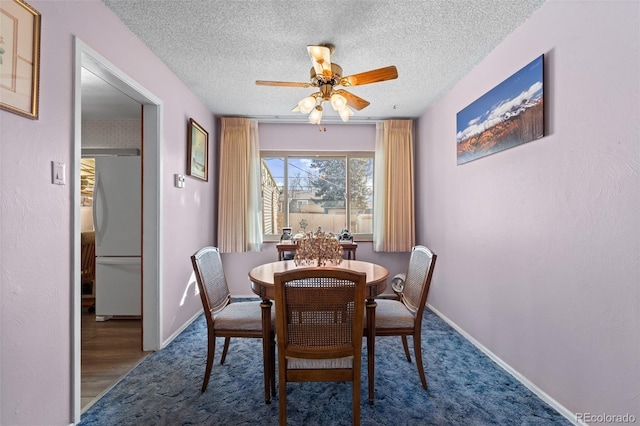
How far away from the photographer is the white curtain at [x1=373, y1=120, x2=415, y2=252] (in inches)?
153

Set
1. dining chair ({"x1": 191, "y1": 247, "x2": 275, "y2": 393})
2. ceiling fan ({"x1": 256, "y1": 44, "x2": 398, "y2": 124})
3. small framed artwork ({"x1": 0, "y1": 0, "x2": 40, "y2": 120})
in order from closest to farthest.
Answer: small framed artwork ({"x1": 0, "y1": 0, "x2": 40, "y2": 120}), dining chair ({"x1": 191, "y1": 247, "x2": 275, "y2": 393}), ceiling fan ({"x1": 256, "y1": 44, "x2": 398, "y2": 124})

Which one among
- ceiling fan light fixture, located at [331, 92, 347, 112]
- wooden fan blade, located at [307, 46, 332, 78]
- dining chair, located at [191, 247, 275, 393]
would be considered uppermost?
wooden fan blade, located at [307, 46, 332, 78]

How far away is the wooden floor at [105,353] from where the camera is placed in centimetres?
192

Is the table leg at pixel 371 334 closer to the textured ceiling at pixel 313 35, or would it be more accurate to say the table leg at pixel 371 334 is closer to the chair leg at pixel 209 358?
the chair leg at pixel 209 358

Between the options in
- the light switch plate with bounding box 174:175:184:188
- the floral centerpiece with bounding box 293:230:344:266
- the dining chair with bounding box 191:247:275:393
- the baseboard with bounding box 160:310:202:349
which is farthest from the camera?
the light switch plate with bounding box 174:175:184:188

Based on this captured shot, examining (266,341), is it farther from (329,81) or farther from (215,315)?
(329,81)

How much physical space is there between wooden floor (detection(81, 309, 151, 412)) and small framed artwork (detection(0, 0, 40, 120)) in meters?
1.75

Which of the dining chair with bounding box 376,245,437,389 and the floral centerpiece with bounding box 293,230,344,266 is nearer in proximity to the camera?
the dining chair with bounding box 376,245,437,389

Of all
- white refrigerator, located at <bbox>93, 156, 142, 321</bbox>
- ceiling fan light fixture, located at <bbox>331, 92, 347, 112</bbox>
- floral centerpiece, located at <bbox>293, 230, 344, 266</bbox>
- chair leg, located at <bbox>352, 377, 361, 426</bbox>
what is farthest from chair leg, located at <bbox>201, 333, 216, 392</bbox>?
ceiling fan light fixture, located at <bbox>331, 92, 347, 112</bbox>

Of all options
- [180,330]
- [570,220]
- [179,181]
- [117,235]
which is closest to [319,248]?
[570,220]

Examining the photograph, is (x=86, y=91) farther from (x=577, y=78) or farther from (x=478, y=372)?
(x=478, y=372)

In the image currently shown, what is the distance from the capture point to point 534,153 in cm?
188

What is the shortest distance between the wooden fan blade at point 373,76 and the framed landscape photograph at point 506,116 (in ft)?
2.84

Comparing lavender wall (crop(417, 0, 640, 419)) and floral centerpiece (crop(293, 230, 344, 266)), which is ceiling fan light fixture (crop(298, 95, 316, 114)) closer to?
floral centerpiece (crop(293, 230, 344, 266))
